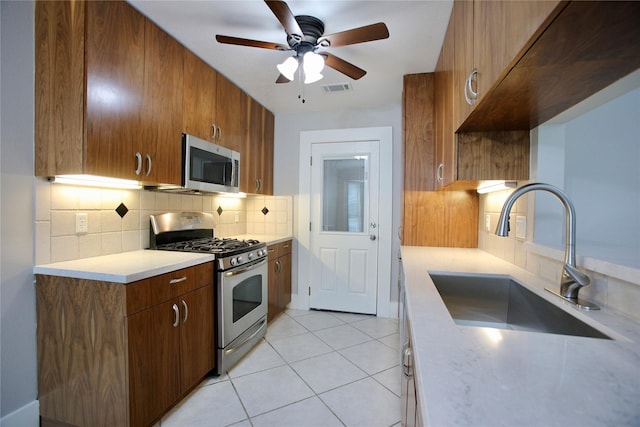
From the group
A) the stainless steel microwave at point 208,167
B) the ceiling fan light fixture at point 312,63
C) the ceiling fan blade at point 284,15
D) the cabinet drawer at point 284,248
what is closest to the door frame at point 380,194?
the cabinet drawer at point 284,248

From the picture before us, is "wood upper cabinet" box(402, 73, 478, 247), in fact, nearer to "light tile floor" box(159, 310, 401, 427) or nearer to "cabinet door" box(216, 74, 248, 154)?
"light tile floor" box(159, 310, 401, 427)

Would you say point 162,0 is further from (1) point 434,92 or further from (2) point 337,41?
(1) point 434,92

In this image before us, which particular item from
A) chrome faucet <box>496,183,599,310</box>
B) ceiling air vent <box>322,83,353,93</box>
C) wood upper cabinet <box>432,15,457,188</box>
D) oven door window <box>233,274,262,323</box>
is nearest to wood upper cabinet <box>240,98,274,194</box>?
ceiling air vent <box>322,83,353,93</box>

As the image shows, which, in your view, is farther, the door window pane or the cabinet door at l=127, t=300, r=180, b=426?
the door window pane

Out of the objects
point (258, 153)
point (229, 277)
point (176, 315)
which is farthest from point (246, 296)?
point (258, 153)

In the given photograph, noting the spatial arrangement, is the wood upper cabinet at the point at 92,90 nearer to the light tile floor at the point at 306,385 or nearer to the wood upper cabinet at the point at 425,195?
the light tile floor at the point at 306,385

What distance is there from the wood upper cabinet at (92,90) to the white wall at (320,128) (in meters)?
1.79

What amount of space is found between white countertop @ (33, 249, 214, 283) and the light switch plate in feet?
6.01

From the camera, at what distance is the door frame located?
9.96 feet

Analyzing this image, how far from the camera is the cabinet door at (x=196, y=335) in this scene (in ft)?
5.39

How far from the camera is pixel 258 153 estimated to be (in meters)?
2.97

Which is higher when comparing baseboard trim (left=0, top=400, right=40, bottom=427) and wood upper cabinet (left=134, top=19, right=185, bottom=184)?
wood upper cabinet (left=134, top=19, right=185, bottom=184)

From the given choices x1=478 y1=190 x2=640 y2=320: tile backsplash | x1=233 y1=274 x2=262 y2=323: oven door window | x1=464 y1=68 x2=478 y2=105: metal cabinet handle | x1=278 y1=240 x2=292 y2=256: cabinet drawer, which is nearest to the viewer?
x1=478 y1=190 x2=640 y2=320: tile backsplash

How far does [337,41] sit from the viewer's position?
5.18 feet
